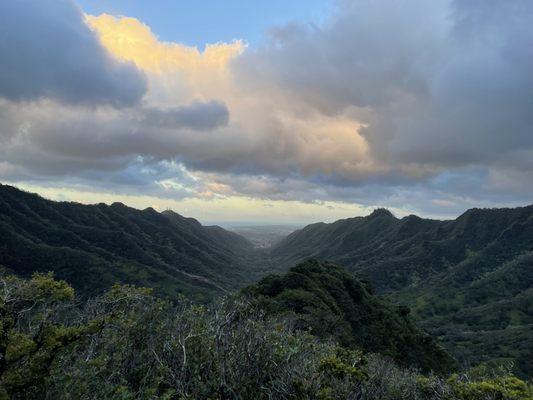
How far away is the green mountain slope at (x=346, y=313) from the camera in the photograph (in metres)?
56.3

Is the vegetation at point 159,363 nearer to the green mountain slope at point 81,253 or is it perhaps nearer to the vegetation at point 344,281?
the vegetation at point 344,281

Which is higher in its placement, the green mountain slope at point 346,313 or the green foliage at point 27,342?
the green foliage at point 27,342

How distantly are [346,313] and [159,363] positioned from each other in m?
56.9

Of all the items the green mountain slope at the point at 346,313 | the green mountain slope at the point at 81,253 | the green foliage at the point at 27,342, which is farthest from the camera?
the green mountain slope at the point at 81,253

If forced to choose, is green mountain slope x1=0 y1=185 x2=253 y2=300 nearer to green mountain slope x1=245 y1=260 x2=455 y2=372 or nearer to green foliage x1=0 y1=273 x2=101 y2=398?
green mountain slope x1=245 y1=260 x2=455 y2=372

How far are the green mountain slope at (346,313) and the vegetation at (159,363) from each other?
27886 mm

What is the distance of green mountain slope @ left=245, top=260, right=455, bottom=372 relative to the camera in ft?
185

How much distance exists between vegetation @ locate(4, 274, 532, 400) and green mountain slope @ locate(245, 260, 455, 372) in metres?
27.9

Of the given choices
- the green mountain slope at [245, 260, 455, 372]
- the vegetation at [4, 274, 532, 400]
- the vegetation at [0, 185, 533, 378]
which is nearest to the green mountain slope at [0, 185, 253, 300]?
the vegetation at [0, 185, 533, 378]

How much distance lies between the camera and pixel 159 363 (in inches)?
747

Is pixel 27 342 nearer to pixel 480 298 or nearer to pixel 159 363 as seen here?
pixel 159 363

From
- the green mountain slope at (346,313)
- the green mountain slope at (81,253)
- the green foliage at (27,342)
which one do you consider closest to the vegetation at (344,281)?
the green mountain slope at (346,313)

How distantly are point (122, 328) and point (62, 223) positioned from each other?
16506 centimetres

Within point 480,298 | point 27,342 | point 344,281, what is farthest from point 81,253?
point 480,298
